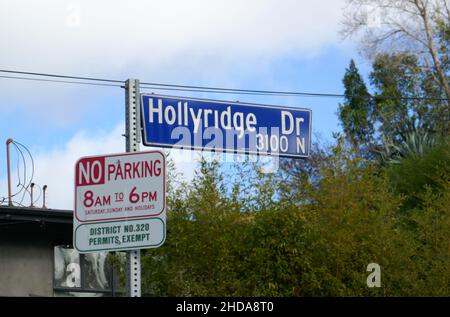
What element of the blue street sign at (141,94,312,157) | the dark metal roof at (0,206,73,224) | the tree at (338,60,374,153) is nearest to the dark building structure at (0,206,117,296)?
the dark metal roof at (0,206,73,224)

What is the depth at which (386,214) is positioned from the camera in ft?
66.5

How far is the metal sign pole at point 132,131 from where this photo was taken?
8820 mm

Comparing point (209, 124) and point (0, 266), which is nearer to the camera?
point (209, 124)

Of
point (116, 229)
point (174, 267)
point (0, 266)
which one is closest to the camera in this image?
point (116, 229)

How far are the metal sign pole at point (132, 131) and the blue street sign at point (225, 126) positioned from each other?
58 centimetres

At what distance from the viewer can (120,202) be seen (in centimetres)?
884

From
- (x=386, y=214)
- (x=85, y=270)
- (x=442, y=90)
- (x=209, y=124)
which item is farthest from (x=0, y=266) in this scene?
(x=442, y=90)

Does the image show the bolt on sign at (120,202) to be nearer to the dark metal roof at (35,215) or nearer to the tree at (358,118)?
the dark metal roof at (35,215)

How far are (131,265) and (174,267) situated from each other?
371 inches

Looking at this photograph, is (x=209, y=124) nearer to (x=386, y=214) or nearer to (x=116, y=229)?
(x=116, y=229)

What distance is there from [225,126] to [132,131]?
1537mm

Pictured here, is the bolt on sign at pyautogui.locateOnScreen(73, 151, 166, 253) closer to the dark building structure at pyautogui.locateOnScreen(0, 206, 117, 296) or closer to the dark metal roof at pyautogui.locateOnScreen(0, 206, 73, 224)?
the dark metal roof at pyautogui.locateOnScreen(0, 206, 73, 224)

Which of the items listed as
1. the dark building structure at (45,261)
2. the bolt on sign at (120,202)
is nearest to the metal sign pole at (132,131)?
the bolt on sign at (120,202)
